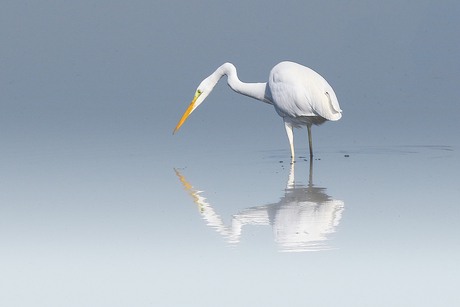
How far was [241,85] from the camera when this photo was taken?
1193 centimetres

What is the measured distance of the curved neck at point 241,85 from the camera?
458 inches

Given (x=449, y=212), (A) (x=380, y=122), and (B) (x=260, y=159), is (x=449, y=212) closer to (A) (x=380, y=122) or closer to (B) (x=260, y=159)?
(B) (x=260, y=159)

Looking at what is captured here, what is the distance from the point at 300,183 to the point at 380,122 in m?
8.41

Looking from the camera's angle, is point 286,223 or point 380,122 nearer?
point 286,223

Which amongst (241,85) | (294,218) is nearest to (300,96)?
(241,85)

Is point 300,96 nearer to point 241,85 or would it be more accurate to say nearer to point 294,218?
point 241,85

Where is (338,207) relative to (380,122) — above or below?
below

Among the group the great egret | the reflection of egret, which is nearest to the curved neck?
the great egret

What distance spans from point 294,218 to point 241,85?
5.51m

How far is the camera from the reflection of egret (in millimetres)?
5957

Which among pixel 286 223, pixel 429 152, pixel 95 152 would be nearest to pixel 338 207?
pixel 286 223

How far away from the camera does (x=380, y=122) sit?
16.7 m

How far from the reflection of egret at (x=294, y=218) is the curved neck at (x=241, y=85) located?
141 inches

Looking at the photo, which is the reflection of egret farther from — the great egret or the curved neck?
the curved neck
